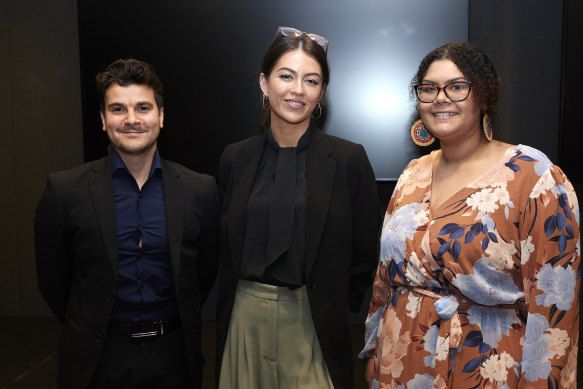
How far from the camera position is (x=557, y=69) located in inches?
147

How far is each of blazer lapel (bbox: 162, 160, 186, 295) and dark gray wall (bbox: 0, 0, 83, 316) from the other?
8.54ft

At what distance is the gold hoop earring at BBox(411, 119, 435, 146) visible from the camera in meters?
3.67

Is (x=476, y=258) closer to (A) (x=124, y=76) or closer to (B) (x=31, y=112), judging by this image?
(A) (x=124, y=76)

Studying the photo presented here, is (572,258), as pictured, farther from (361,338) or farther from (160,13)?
(160,13)

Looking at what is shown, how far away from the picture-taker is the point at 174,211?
6.20 ft

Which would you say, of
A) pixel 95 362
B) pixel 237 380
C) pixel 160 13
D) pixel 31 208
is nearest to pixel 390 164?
pixel 160 13

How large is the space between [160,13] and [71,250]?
231 cm

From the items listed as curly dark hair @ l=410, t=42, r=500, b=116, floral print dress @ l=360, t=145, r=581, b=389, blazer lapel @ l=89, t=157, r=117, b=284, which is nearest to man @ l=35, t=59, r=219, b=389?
blazer lapel @ l=89, t=157, r=117, b=284

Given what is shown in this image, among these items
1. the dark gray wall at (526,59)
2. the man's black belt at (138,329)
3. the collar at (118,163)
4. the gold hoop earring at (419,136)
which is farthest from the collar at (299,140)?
the dark gray wall at (526,59)

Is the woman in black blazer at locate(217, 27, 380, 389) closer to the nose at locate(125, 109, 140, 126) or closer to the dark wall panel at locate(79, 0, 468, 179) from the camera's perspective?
the nose at locate(125, 109, 140, 126)

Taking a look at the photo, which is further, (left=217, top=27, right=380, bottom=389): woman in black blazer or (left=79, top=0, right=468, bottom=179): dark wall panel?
(left=79, top=0, right=468, bottom=179): dark wall panel

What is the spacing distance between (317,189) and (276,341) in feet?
1.87

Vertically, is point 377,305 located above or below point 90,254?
below

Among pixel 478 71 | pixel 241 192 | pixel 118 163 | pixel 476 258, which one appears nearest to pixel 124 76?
pixel 118 163
